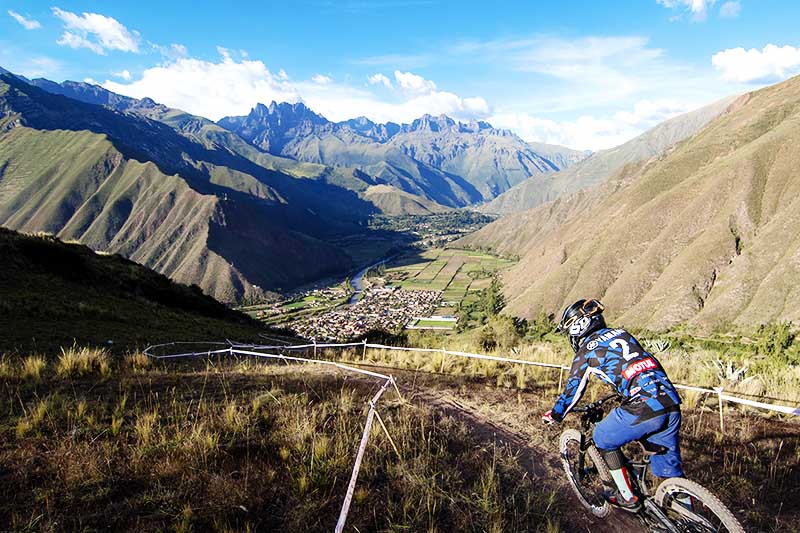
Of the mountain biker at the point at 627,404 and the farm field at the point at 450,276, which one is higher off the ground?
the mountain biker at the point at 627,404

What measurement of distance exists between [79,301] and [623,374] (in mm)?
21677

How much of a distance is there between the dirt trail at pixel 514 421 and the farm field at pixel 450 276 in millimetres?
105153

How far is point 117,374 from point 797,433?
13.0 m

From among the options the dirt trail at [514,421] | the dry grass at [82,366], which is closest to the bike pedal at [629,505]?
the dirt trail at [514,421]

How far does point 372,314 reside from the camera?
112750mm

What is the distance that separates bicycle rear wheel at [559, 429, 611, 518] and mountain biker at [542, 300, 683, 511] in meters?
0.25

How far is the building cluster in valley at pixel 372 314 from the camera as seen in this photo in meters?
91.1

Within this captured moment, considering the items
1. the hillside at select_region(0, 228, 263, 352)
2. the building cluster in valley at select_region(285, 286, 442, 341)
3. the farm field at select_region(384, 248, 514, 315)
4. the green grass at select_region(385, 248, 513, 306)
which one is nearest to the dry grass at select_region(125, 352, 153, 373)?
the hillside at select_region(0, 228, 263, 352)

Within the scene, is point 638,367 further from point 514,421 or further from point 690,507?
point 514,421

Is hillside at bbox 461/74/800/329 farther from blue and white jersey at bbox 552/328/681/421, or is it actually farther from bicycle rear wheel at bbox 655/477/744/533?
bicycle rear wheel at bbox 655/477/744/533

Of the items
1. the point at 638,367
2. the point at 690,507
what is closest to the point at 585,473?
the point at 690,507

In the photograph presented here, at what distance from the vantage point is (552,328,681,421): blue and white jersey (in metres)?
4.59

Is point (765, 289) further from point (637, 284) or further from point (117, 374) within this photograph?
point (117, 374)

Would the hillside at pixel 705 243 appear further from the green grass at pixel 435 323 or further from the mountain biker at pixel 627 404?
the mountain biker at pixel 627 404
